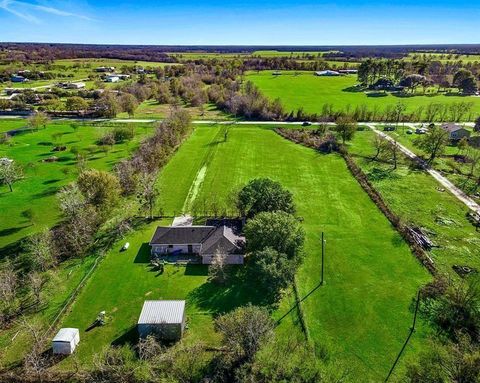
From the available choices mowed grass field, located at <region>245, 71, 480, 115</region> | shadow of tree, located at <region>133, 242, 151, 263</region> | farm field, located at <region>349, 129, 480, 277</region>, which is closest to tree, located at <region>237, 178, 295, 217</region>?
shadow of tree, located at <region>133, 242, 151, 263</region>

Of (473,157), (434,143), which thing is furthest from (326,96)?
(473,157)

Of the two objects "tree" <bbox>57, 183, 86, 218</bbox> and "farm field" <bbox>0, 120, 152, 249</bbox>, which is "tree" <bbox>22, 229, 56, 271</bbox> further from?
"farm field" <bbox>0, 120, 152, 249</bbox>

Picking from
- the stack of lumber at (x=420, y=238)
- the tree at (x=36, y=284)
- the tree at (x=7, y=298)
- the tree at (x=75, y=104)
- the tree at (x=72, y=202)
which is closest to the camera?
the tree at (x=7, y=298)

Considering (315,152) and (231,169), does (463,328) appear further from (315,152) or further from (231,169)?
(315,152)

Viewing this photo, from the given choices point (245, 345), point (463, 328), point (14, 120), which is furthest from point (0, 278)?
point (14, 120)

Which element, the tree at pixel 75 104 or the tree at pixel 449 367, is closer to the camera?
the tree at pixel 449 367

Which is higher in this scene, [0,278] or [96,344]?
[0,278]

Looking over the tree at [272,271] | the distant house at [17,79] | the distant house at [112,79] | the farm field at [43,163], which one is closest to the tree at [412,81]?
the farm field at [43,163]

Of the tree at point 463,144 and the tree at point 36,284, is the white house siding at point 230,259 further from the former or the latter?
A: the tree at point 463,144
